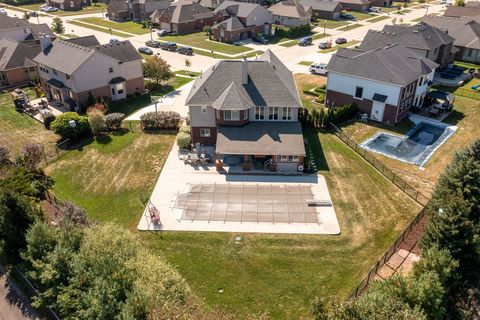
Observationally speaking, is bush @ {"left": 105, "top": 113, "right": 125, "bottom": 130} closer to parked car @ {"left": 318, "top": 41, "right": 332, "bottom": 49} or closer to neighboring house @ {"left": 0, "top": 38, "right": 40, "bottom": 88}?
neighboring house @ {"left": 0, "top": 38, "right": 40, "bottom": 88}

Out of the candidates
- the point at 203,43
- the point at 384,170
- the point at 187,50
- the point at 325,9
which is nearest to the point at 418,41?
the point at 384,170

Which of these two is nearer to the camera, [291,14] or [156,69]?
[156,69]

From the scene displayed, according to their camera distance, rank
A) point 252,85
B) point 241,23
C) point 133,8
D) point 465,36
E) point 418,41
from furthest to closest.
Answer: point 133,8, point 241,23, point 465,36, point 418,41, point 252,85

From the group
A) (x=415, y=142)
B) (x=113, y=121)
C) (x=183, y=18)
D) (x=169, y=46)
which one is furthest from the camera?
(x=183, y=18)

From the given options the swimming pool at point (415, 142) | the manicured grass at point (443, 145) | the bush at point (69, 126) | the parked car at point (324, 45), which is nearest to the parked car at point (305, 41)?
the parked car at point (324, 45)

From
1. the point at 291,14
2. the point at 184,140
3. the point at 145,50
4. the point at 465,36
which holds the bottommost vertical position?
the point at 184,140

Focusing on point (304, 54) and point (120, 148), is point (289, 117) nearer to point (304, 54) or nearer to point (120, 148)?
point (120, 148)

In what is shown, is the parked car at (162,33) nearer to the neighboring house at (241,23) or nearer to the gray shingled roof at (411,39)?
the neighboring house at (241,23)

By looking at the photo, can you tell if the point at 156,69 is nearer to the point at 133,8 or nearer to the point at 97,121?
the point at 97,121
